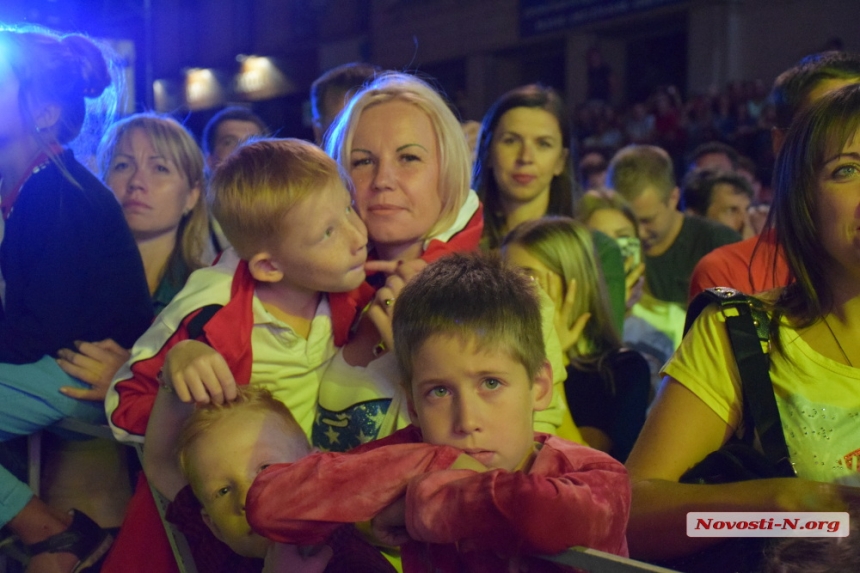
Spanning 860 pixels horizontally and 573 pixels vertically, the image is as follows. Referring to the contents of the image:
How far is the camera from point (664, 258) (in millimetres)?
4020

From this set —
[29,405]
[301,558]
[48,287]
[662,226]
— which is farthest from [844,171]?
[662,226]

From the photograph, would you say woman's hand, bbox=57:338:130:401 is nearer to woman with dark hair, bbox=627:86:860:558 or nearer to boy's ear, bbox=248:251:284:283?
boy's ear, bbox=248:251:284:283

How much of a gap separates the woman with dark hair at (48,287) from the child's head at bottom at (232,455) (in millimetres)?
764

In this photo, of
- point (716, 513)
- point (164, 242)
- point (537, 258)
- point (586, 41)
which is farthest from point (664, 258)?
point (586, 41)

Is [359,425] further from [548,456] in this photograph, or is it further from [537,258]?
[537,258]

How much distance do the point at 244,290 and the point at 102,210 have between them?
0.67m

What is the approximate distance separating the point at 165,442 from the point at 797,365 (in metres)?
1.26

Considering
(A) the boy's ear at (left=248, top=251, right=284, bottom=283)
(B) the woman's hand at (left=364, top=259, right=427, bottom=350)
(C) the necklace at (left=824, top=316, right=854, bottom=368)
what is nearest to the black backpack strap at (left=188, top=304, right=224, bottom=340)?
(A) the boy's ear at (left=248, top=251, right=284, bottom=283)

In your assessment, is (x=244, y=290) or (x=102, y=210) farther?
(x=102, y=210)

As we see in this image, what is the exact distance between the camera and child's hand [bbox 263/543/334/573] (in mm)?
1450

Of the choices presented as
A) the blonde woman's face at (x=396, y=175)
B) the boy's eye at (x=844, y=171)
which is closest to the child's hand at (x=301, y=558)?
the blonde woman's face at (x=396, y=175)

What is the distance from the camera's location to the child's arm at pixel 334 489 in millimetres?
1221

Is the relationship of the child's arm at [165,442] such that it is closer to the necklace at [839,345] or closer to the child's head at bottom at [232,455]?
the child's head at bottom at [232,455]

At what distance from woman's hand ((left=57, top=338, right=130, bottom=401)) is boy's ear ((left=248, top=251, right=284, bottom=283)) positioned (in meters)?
0.65
